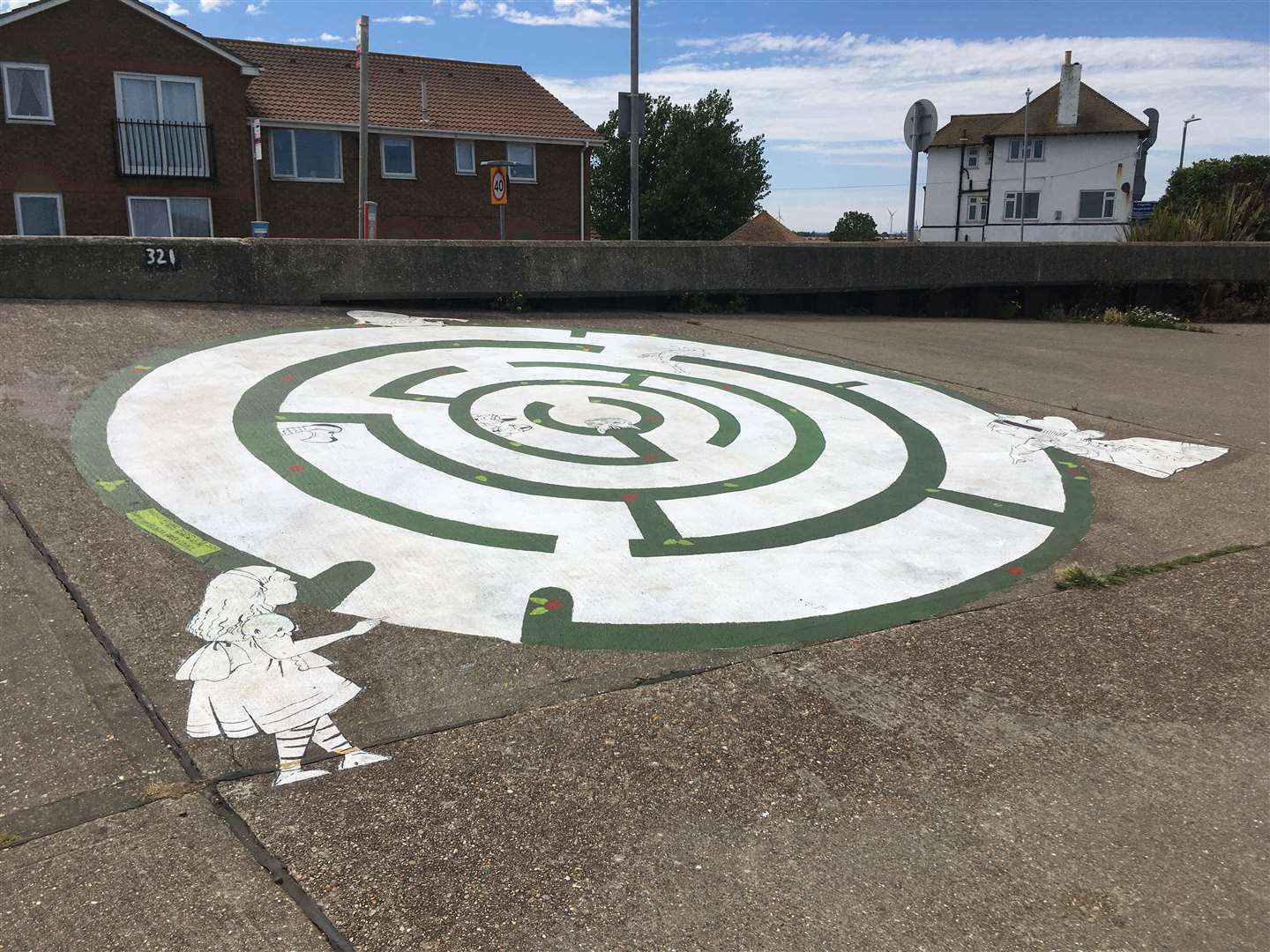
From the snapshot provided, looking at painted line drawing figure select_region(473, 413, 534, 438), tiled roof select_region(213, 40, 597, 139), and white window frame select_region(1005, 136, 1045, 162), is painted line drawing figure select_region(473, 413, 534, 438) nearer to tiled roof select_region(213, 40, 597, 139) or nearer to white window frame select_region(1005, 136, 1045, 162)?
tiled roof select_region(213, 40, 597, 139)

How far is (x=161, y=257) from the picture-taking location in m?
8.23

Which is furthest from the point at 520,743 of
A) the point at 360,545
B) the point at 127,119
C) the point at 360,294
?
the point at 127,119

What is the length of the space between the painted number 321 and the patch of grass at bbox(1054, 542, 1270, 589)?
7.38 metres

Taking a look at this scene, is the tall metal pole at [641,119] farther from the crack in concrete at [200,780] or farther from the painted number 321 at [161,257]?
the crack in concrete at [200,780]

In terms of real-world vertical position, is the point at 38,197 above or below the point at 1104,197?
below

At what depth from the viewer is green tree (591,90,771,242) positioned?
5594 centimetres

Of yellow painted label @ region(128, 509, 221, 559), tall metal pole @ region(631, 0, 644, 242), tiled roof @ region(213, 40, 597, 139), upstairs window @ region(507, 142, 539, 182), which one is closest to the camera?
yellow painted label @ region(128, 509, 221, 559)

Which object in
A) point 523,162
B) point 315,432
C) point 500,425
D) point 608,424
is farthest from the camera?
point 523,162

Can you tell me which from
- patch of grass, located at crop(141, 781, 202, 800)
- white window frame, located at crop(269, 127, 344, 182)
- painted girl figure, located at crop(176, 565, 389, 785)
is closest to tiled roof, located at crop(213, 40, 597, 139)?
white window frame, located at crop(269, 127, 344, 182)

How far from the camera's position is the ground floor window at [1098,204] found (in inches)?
2389

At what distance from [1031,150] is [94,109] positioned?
55.3 meters

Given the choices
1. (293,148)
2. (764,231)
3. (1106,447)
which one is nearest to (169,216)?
(293,148)

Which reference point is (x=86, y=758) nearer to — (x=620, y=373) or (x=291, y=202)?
(x=620, y=373)

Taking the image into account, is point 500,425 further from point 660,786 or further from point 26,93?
point 26,93
